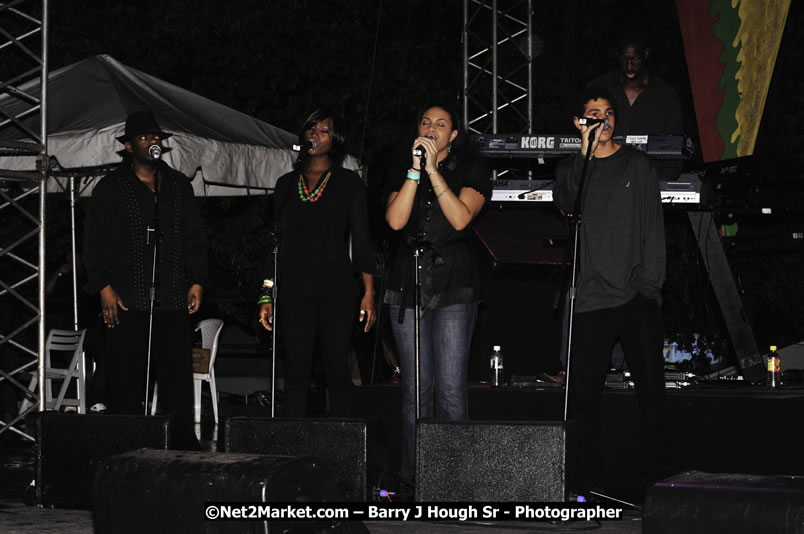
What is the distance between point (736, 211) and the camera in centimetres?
723

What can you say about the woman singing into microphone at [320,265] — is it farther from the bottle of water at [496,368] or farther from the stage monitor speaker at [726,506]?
the stage monitor speaker at [726,506]

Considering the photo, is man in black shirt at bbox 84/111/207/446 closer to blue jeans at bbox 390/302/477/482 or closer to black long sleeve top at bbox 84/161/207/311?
black long sleeve top at bbox 84/161/207/311

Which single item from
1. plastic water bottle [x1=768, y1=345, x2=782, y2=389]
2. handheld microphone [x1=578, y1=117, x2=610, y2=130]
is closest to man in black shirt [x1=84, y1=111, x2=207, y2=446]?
handheld microphone [x1=578, y1=117, x2=610, y2=130]

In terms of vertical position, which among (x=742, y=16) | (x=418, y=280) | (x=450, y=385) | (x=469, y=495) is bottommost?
(x=469, y=495)

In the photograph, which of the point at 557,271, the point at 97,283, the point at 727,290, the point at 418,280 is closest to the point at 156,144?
the point at 97,283

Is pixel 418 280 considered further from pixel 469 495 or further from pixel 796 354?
pixel 796 354

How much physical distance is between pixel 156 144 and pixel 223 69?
9.02 m

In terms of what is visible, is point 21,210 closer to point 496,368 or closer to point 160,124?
point 160,124

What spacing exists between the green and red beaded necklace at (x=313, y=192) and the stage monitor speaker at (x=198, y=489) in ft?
6.39

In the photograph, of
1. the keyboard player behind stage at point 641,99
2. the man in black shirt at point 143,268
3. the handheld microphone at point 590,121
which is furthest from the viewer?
the keyboard player behind stage at point 641,99

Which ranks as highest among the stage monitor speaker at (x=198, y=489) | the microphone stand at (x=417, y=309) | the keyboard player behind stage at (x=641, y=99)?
the keyboard player behind stage at (x=641, y=99)

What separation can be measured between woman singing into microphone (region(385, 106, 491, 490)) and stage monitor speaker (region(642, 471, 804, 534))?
2.09 metres

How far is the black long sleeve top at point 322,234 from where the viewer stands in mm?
5285

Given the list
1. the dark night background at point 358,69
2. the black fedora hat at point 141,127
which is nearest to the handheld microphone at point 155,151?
the black fedora hat at point 141,127
